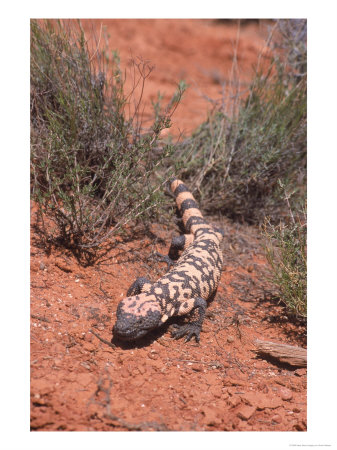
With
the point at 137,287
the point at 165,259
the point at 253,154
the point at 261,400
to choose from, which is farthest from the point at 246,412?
the point at 253,154

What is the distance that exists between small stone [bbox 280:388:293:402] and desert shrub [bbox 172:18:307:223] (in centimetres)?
208

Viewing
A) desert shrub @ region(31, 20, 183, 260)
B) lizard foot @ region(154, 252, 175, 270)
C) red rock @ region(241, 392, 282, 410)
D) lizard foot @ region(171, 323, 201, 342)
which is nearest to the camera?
red rock @ region(241, 392, 282, 410)

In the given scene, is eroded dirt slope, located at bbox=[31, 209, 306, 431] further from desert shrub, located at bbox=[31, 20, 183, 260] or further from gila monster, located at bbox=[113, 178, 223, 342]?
desert shrub, located at bbox=[31, 20, 183, 260]

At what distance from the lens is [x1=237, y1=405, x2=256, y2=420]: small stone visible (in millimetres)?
2340

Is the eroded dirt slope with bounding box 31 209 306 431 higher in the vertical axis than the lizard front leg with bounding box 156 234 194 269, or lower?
lower

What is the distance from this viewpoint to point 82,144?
341 centimetres

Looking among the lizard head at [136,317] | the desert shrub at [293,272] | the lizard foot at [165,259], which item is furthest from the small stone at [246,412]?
the lizard foot at [165,259]

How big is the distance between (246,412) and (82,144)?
2417 millimetres

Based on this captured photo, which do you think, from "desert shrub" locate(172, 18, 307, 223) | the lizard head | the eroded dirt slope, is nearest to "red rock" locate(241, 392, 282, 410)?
the eroded dirt slope

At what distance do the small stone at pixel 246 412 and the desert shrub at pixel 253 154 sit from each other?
229cm

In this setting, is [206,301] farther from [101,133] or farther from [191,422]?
[101,133]

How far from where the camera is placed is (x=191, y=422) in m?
2.21

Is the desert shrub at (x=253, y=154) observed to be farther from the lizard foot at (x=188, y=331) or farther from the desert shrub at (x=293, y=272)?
the lizard foot at (x=188, y=331)

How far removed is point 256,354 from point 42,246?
183 cm
